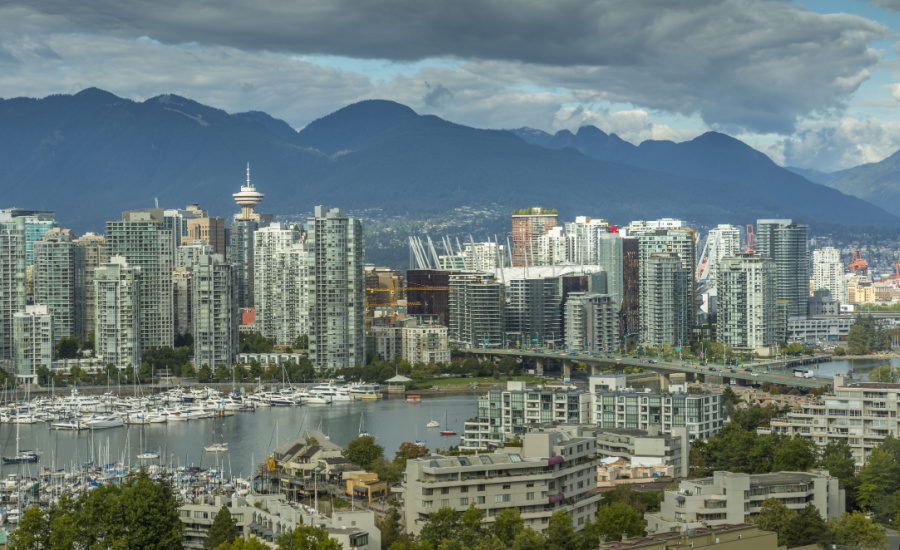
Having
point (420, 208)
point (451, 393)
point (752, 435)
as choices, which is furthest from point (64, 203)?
point (752, 435)

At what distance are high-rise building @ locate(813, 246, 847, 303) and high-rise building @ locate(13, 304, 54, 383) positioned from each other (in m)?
33.4

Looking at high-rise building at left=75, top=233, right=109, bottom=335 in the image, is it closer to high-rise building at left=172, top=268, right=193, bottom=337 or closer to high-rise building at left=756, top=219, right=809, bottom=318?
high-rise building at left=172, top=268, right=193, bottom=337

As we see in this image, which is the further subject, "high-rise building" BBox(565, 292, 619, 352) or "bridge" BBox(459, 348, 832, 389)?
"high-rise building" BBox(565, 292, 619, 352)

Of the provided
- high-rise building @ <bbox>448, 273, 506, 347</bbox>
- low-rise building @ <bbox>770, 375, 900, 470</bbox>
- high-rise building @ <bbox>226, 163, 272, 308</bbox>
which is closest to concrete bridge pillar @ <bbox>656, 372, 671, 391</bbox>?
high-rise building @ <bbox>448, 273, 506, 347</bbox>

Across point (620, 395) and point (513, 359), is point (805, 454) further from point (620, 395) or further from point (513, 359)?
point (513, 359)

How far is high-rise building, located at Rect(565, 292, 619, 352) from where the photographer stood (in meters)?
36.2

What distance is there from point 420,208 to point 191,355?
201 feet

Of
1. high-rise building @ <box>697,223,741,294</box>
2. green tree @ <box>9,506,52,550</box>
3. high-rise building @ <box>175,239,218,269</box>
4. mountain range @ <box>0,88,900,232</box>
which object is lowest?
green tree @ <box>9,506,52,550</box>

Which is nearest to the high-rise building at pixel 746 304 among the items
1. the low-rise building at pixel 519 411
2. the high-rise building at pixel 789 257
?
the high-rise building at pixel 789 257

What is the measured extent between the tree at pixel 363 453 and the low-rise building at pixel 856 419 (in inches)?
206

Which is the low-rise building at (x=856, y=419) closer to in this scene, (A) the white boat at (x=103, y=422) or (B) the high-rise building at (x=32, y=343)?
(A) the white boat at (x=103, y=422)

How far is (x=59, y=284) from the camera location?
34.8 m

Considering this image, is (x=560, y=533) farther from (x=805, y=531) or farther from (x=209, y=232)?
(x=209, y=232)

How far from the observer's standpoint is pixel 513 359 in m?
34.2
